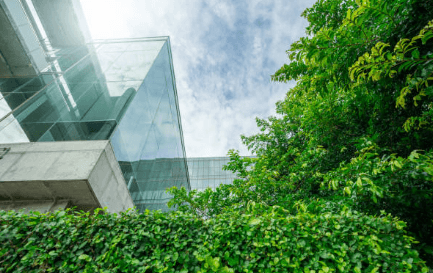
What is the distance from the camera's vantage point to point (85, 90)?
729cm

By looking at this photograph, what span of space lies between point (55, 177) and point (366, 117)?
27.7 ft

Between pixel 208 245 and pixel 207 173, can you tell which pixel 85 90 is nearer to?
pixel 208 245

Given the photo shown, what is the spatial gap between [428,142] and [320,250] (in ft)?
12.2

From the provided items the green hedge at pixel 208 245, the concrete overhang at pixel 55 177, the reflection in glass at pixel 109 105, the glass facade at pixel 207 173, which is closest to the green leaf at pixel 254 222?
the green hedge at pixel 208 245

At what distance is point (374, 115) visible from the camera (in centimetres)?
482

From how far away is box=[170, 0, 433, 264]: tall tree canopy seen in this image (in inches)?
93.7

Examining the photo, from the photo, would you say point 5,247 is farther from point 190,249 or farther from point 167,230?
point 190,249

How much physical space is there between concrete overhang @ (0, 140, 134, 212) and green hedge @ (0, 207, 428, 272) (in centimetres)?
176

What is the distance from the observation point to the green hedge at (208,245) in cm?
228

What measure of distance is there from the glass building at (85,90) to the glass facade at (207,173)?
22.3 metres

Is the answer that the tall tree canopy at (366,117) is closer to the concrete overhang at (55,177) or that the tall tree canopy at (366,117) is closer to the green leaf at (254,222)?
the green leaf at (254,222)

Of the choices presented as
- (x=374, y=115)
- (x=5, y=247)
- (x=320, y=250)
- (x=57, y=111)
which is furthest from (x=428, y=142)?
(x=57, y=111)

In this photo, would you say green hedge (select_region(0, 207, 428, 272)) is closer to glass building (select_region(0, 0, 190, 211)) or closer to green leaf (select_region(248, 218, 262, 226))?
green leaf (select_region(248, 218, 262, 226))

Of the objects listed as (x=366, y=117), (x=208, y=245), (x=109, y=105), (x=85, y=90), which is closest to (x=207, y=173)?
(x=85, y=90)
